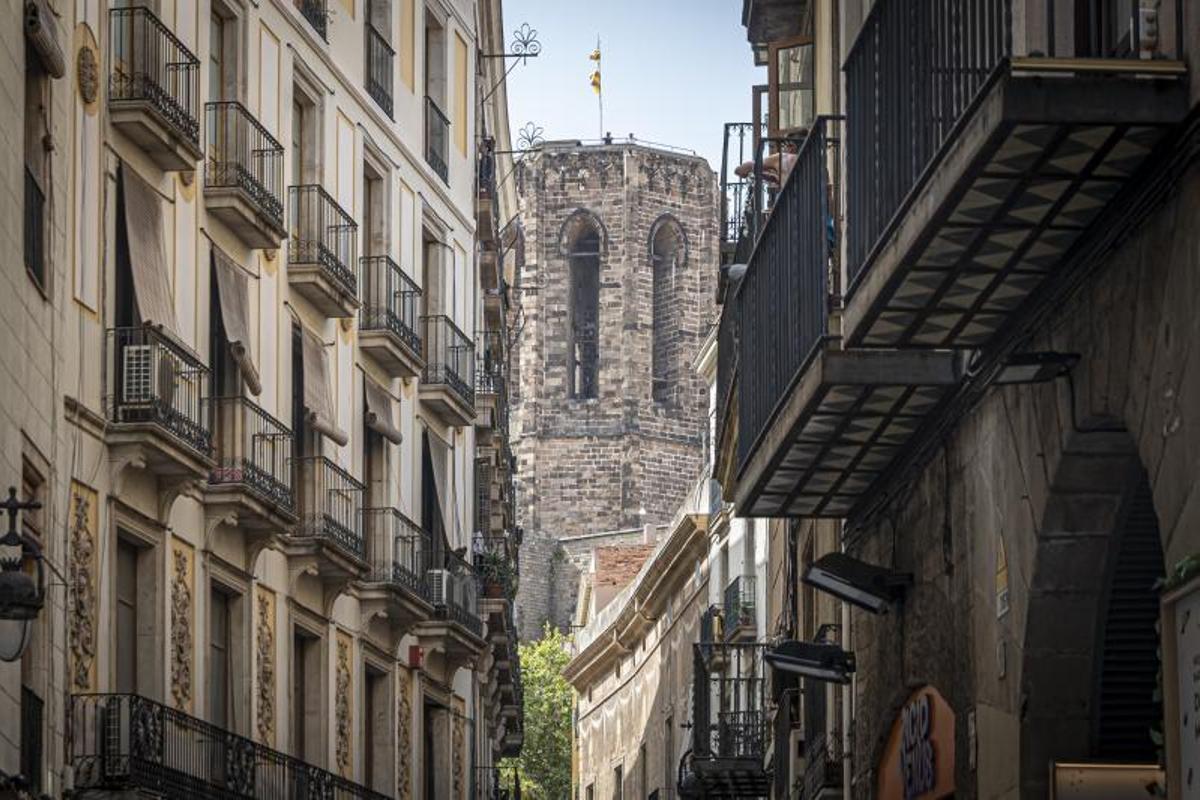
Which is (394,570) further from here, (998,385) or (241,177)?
(998,385)

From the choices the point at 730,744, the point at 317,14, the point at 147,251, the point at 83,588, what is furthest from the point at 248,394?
the point at 730,744

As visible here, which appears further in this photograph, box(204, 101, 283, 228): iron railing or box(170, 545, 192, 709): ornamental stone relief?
box(204, 101, 283, 228): iron railing

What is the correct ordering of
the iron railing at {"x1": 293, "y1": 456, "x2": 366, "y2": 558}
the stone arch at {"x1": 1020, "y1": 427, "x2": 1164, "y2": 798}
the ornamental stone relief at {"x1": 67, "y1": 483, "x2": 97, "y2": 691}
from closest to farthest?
the stone arch at {"x1": 1020, "y1": 427, "x2": 1164, "y2": 798} → the ornamental stone relief at {"x1": 67, "y1": 483, "x2": 97, "y2": 691} → the iron railing at {"x1": 293, "y1": 456, "x2": 366, "y2": 558}

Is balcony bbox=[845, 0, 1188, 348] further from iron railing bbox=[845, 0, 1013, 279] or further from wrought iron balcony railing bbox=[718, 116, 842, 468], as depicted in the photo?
wrought iron balcony railing bbox=[718, 116, 842, 468]

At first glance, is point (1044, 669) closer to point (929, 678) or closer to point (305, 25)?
point (929, 678)

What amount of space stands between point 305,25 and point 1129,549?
50.9 feet

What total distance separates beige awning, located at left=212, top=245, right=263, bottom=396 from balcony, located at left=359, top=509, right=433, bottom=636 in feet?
16.6

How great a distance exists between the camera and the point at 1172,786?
10297mm

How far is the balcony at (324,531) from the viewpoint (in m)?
25.7

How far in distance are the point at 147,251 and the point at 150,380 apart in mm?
1195

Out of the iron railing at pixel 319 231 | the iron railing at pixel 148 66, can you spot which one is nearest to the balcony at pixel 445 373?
the iron railing at pixel 319 231

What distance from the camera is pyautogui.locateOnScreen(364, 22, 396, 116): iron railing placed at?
30234 millimetres

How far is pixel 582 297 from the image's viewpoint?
98.7 metres

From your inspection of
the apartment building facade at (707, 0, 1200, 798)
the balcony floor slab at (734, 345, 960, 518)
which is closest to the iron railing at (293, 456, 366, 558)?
the apartment building facade at (707, 0, 1200, 798)
